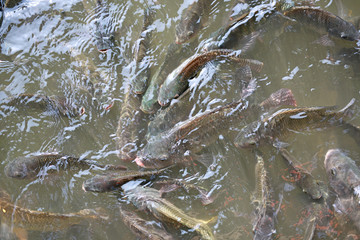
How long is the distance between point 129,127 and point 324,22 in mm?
2952

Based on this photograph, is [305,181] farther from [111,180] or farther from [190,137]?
[111,180]

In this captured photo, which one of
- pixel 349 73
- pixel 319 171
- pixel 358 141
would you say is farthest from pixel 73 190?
pixel 349 73

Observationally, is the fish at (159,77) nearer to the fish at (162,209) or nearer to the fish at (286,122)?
the fish at (162,209)

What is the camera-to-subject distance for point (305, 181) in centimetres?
331

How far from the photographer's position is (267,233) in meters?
3.11

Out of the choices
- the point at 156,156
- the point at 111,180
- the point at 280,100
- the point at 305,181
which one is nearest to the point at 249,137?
the point at 280,100

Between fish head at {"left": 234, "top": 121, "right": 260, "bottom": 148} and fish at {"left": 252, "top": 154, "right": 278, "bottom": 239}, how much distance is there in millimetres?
355

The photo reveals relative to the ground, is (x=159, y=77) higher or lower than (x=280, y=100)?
higher

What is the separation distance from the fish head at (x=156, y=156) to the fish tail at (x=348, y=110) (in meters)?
2.08

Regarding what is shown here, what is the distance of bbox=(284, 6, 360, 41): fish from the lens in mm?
4031

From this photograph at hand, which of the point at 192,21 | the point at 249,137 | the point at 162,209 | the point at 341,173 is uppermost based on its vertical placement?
the point at 192,21

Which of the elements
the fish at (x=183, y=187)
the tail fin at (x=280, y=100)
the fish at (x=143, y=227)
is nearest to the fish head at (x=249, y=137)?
the tail fin at (x=280, y=100)

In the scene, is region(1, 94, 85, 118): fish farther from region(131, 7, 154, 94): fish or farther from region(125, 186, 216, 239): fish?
region(125, 186, 216, 239): fish

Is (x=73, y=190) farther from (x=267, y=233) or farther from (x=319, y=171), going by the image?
(x=319, y=171)
